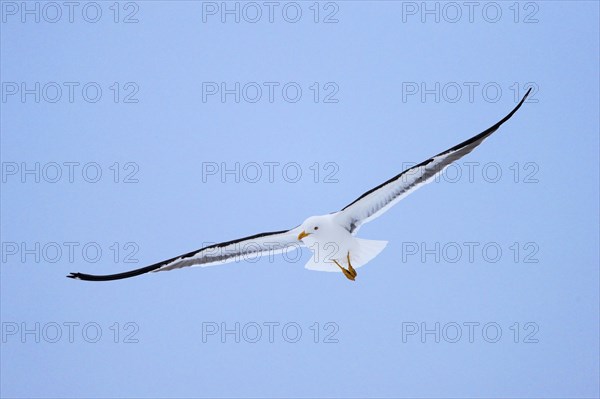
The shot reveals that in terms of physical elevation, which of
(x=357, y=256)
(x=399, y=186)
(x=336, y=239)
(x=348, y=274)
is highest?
(x=399, y=186)

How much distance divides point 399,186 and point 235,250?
1.92m

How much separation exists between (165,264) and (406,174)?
2726 mm

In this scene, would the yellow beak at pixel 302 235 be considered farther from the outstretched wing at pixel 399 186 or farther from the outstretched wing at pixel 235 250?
the outstretched wing at pixel 399 186

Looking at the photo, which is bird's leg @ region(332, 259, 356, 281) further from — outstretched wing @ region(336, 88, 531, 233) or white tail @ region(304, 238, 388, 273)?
outstretched wing @ region(336, 88, 531, 233)

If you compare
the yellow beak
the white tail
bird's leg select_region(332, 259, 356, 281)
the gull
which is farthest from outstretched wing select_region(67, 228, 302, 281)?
bird's leg select_region(332, 259, 356, 281)

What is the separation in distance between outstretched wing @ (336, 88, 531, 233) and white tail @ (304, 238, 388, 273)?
0.69 feet

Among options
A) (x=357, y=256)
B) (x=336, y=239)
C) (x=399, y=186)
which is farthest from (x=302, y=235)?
(x=399, y=186)

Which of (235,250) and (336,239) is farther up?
(336,239)

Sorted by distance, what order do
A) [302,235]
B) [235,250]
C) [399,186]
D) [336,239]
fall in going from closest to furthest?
[399,186] < [336,239] < [302,235] < [235,250]

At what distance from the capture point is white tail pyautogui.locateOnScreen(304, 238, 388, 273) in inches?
354

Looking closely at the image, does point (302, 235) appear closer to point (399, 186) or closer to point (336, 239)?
point (336, 239)

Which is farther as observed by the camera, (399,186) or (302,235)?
(302,235)

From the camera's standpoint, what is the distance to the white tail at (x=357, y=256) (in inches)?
354

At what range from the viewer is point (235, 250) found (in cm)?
940
